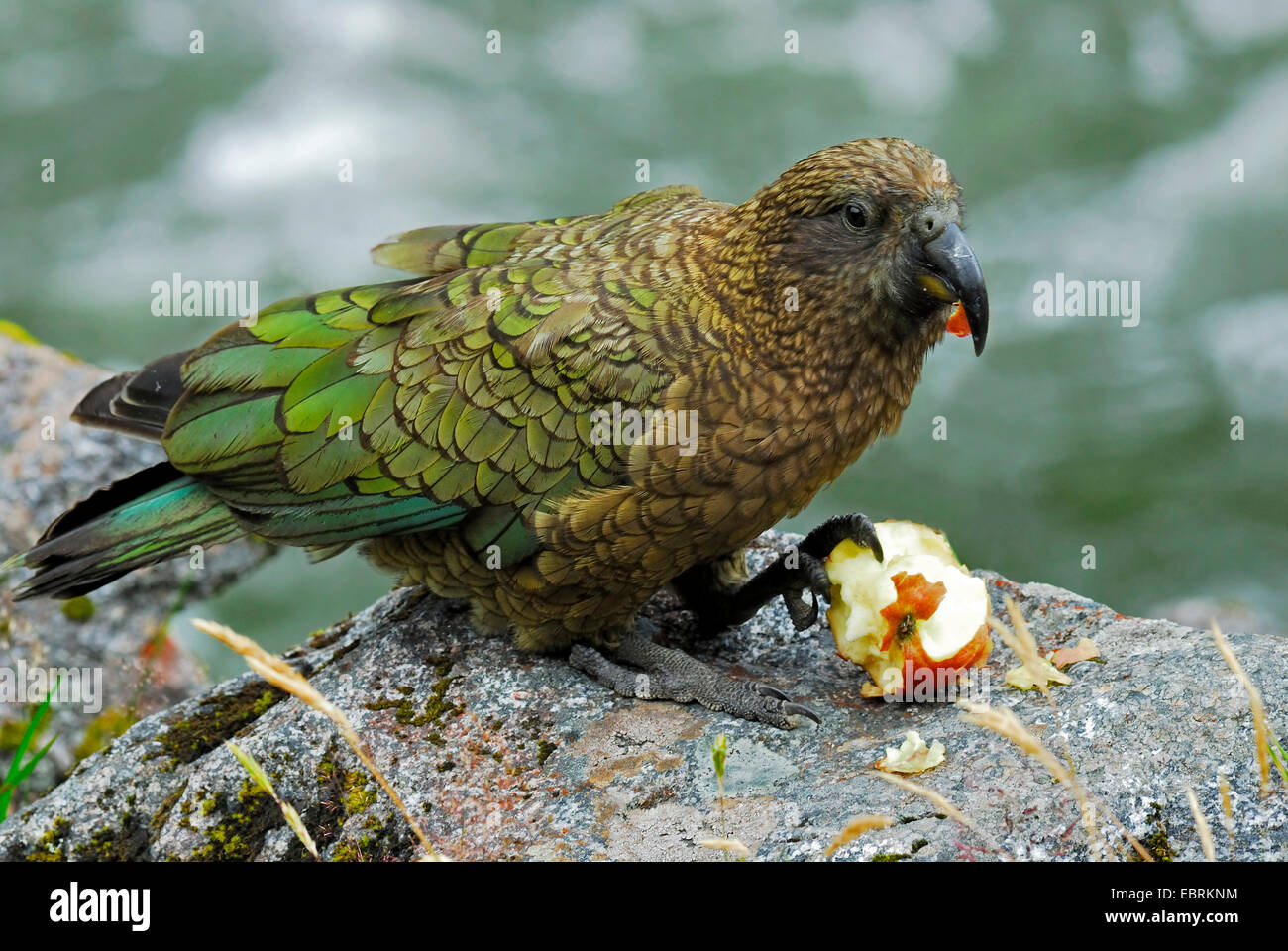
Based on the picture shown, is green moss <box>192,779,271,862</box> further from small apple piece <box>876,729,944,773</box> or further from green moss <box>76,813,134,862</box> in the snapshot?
small apple piece <box>876,729,944,773</box>

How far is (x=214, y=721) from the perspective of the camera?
5258mm

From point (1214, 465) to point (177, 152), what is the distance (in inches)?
398

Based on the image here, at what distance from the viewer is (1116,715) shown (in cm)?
420

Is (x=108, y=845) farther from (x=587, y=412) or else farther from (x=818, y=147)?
(x=818, y=147)

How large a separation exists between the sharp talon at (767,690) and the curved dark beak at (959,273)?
1.45m

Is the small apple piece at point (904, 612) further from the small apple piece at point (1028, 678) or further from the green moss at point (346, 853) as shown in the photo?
the green moss at point (346, 853)

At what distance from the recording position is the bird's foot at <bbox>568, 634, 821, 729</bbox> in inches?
186

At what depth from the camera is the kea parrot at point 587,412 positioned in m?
4.64

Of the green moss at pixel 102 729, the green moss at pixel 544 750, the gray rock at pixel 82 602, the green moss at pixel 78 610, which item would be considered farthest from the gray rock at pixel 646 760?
the green moss at pixel 78 610

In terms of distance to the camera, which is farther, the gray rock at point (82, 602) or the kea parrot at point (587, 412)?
the gray rock at point (82, 602)

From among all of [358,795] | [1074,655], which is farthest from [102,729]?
[1074,655]

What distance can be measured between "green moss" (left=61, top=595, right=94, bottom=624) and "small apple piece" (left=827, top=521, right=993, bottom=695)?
4.09 metres

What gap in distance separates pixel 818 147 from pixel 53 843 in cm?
974
